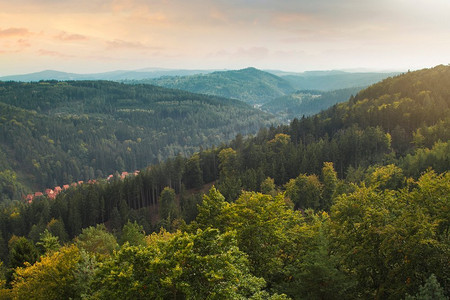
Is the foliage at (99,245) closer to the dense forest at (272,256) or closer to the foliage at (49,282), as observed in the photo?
the dense forest at (272,256)

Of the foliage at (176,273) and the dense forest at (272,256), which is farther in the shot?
the dense forest at (272,256)

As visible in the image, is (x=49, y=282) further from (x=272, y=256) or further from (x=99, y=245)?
(x=99, y=245)

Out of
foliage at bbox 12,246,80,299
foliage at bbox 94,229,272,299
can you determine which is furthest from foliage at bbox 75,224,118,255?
foliage at bbox 94,229,272,299

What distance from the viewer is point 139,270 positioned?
2059 cm

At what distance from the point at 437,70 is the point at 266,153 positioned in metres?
102

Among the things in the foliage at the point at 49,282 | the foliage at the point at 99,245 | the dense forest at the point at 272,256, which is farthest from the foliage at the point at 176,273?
the foliage at the point at 99,245

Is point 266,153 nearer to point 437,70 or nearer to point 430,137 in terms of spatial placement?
point 430,137

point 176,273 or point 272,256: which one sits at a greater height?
point 176,273

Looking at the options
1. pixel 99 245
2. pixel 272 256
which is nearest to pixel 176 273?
pixel 272 256

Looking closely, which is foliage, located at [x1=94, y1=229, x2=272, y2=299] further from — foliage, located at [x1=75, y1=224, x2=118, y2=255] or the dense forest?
foliage, located at [x1=75, y1=224, x2=118, y2=255]

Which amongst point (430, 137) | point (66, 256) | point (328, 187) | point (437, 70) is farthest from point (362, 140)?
point (66, 256)

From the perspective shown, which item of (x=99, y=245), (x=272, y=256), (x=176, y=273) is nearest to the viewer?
(x=176, y=273)

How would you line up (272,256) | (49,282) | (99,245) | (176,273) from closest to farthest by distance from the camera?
(176,273), (272,256), (49,282), (99,245)

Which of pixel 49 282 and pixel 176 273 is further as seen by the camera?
pixel 49 282
